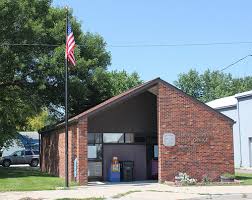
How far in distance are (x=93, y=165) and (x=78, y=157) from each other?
308 cm

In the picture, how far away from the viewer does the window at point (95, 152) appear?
89.7 ft

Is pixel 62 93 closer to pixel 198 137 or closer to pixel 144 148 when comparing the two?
pixel 144 148

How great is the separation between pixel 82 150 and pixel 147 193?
545 cm

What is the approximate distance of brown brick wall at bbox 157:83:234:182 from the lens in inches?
994

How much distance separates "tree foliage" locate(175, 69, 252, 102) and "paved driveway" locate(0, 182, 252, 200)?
2878 inches

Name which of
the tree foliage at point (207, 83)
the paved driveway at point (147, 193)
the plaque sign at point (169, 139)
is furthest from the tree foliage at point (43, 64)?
the tree foliage at point (207, 83)

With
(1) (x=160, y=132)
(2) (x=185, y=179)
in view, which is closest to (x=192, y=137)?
(1) (x=160, y=132)

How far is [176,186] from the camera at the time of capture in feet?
76.0

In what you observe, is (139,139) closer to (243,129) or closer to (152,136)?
(152,136)

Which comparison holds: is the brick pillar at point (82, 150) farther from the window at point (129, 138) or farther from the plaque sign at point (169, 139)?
the window at point (129, 138)

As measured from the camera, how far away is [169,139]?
2531cm

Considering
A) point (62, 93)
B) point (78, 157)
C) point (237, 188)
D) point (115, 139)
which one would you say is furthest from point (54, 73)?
point (237, 188)

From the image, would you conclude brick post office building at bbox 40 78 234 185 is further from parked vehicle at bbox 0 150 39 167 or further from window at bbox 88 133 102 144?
parked vehicle at bbox 0 150 39 167

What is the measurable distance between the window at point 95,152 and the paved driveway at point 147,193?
15.4 feet
